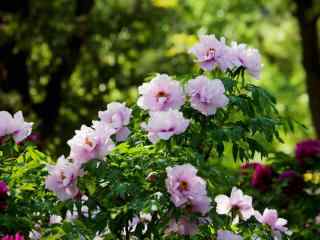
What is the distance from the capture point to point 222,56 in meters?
4.06

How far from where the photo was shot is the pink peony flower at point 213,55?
13.3 ft

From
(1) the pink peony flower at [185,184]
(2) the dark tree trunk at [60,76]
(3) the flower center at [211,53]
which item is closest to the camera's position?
(1) the pink peony flower at [185,184]

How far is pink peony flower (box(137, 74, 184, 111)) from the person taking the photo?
3.80 meters

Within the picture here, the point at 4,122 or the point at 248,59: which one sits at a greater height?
the point at 248,59

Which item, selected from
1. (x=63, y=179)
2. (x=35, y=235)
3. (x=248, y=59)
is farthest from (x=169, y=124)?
(x=35, y=235)

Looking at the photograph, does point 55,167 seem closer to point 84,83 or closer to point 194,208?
point 194,208

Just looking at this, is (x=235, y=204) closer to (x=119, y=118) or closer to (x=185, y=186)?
(x=185, y=186)

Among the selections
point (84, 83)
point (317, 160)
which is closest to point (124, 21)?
point (84, 83)

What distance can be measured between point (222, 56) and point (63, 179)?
3.42 feet

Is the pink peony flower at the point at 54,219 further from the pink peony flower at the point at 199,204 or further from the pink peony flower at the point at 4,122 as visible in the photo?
the pink peony flower at the point at 199,204

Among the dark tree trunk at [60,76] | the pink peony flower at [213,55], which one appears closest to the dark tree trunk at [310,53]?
the dark tree trunk at [60,76]

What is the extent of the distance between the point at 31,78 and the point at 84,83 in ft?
3.19

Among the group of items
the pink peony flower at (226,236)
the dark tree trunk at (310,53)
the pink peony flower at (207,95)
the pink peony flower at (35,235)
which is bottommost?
the pink peony flower at (226,236)

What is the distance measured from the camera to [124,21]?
14.1 metres
